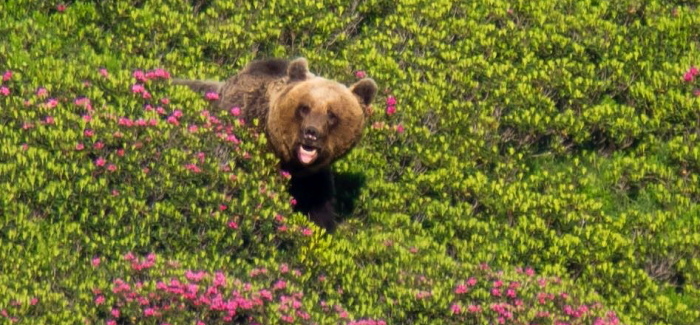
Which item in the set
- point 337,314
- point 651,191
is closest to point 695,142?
point 651,191

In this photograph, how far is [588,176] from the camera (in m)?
15.4

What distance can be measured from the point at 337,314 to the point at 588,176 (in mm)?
4127

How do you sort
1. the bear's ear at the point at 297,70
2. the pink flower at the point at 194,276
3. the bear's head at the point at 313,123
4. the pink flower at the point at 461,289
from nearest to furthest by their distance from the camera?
the pink flower at the point at 194,276
the pink flower at the point at 461,289
the bear's head at the point at 313,123
the bear's ear at the point at 297,70

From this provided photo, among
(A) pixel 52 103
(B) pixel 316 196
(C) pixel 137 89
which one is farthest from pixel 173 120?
(B) pixel 316 196

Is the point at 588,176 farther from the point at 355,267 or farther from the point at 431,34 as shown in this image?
the point at 355,267

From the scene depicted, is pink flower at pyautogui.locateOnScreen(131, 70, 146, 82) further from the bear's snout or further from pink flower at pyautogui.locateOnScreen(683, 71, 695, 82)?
pink flower at pyautogui.locateOnScreen(683, 71, 695, 82)

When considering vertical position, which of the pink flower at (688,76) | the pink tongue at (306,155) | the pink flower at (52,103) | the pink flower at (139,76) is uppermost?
the pink flower at (52,103)

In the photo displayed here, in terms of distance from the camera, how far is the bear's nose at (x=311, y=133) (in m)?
13.0

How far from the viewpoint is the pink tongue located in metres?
13.1

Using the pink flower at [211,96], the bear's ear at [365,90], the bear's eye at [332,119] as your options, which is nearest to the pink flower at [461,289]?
the bear's eye at [332,119]

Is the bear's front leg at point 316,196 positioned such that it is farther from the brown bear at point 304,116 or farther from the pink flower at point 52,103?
the pink flower at point 52,103

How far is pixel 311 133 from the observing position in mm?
12977

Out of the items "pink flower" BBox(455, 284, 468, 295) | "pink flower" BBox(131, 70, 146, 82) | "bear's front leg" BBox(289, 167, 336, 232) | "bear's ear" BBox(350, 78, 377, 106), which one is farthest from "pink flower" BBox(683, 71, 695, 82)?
"pink flower" BBox(131, 70, 146, 82)

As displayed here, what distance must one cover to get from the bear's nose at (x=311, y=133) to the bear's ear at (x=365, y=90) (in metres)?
0.70
